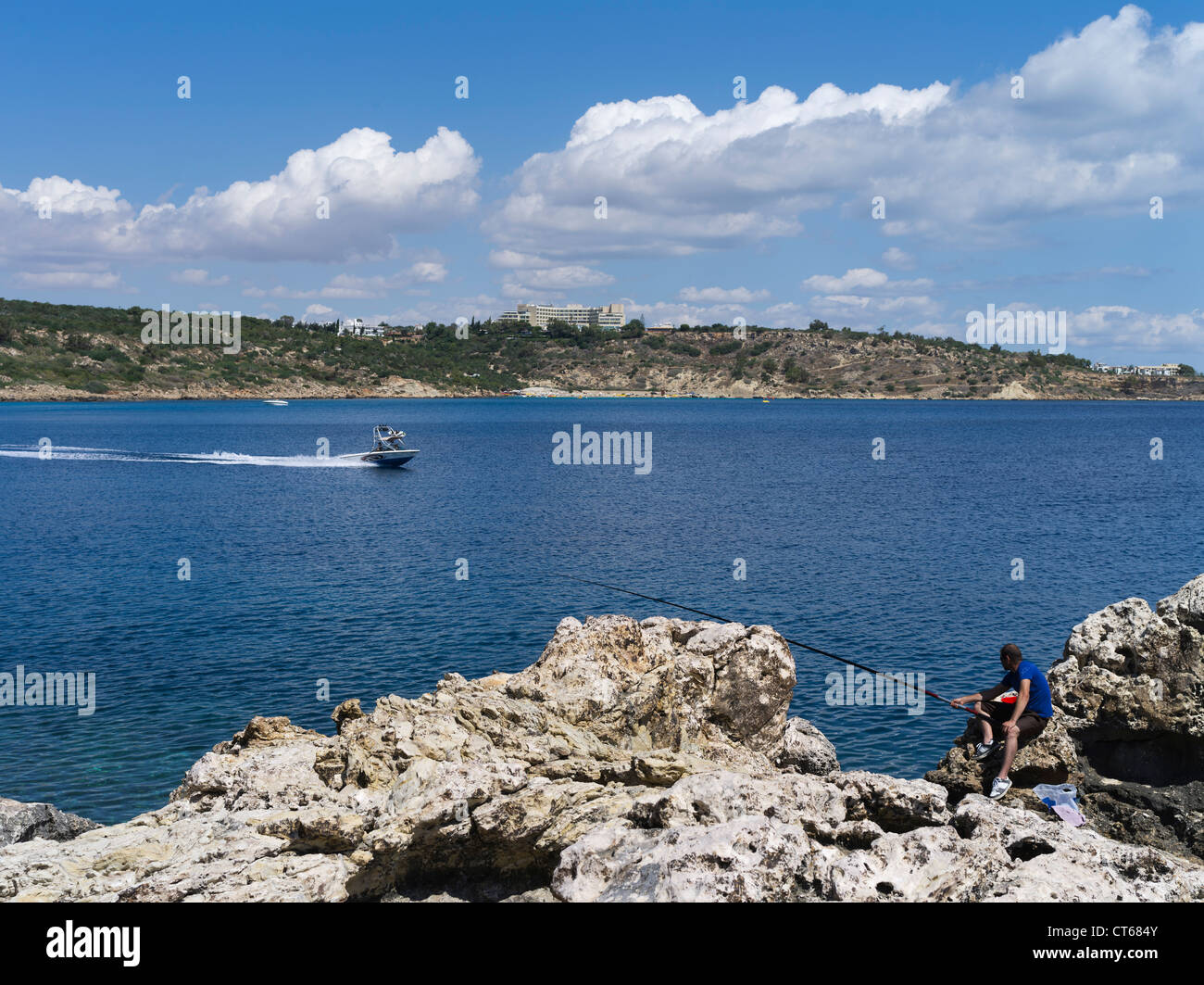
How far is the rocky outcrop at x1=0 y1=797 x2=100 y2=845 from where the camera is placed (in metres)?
12.0

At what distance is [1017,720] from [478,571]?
24916 mm

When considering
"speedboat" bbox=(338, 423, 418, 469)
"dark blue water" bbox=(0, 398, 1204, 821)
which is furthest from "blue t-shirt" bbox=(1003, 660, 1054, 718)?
"speedboat" bbox=(338, 423, 418, 469)

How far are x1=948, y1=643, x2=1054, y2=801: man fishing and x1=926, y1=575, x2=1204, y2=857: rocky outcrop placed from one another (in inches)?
12.1

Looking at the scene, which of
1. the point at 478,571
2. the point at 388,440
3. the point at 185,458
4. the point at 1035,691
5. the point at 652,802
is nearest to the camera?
the point at 652,802

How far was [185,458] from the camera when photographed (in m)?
80.1

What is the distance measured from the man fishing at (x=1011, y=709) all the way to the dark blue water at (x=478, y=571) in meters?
5.24

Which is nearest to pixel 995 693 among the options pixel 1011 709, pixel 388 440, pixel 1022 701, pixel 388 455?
pixel 1011 709

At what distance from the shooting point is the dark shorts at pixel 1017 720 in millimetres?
11789

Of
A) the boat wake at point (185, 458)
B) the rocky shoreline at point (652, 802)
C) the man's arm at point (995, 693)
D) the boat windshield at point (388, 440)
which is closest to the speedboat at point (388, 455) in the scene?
the boat windshield at point (388, 440)

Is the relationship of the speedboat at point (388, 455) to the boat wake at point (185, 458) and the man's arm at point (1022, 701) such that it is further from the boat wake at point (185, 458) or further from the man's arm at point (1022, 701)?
the man's arm at point (1022, 701)

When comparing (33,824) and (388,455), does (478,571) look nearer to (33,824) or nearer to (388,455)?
(33,824)
